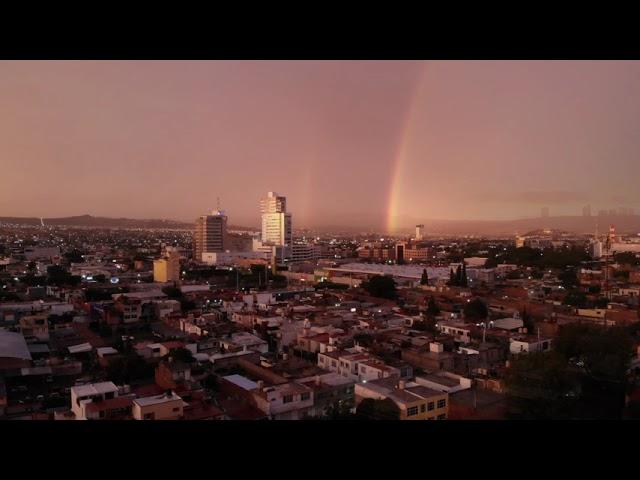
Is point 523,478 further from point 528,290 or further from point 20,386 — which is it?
point 528,290

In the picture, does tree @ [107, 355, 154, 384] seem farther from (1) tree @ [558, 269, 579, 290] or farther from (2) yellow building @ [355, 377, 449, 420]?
(1) tree @ [558, 269, 579, 290]

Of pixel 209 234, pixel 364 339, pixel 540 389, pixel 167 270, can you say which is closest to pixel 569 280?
pixel 364 339

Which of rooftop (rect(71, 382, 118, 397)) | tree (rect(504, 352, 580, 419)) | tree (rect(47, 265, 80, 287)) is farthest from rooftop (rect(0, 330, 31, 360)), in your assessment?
tree (rect(47, 265, 80, 287))

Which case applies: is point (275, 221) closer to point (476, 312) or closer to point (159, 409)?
point (476, 312)

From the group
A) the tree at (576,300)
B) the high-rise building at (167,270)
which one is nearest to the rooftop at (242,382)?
the tree at (576,300)

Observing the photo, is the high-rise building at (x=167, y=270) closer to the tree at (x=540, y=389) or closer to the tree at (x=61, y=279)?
the tree at (x=61, y=279)
